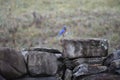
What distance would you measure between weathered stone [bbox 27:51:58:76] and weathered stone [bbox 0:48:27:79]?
9 cm

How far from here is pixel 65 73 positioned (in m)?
3.13

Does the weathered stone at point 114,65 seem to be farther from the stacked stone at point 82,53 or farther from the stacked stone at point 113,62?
the stacked stone at point 82,53

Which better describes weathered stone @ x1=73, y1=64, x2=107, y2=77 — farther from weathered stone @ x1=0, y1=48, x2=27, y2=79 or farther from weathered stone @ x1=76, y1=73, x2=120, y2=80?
weathered stone @ x1=0, y1=48, x2=27, y2=79

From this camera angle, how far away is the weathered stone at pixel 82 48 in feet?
10.1

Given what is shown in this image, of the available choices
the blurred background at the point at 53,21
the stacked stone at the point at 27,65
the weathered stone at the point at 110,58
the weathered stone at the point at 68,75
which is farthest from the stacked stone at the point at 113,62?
the blurred background at the point at 53,21

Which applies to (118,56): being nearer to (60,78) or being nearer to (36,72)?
(60,78)

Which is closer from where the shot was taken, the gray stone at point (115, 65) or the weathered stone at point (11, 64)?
the weathered stone at point (11, 64)

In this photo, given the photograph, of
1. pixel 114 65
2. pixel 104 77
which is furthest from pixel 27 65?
pixel 114 65

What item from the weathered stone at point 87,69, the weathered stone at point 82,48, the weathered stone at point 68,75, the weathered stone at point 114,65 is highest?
the weathered stone at point 82,48

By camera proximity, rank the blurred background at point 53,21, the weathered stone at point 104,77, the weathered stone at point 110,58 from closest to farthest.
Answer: the weathered stone at point 104,77
the weathered stone at point 110,58
the blurred background at point 53,21

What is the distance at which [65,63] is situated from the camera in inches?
123

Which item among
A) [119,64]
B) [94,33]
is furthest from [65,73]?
[94,33]

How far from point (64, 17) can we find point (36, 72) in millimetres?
3134

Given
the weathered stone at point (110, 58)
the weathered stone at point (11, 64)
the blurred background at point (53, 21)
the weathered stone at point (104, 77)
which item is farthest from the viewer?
the blurred background at point (53, 21)
